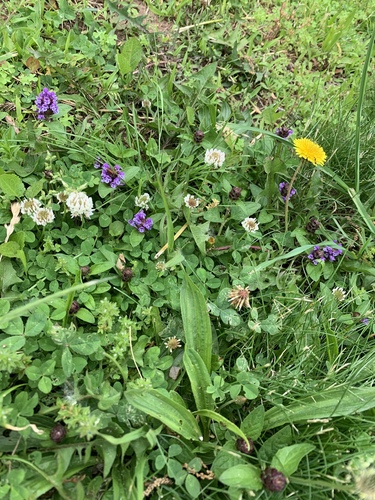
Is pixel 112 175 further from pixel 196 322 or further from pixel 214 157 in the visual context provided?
pixel 196 322

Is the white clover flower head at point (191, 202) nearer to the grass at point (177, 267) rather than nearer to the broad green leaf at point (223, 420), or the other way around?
the grass at point (177, 267)

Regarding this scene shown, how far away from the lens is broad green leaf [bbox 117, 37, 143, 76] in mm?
2250

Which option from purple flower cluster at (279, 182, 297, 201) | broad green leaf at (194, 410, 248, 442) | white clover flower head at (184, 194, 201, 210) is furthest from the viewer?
purple flower cluster at (279, 182, 297, 201)

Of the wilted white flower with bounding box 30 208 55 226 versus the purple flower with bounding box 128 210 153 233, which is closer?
the wilted white flower with bounding box 30 208 55 226

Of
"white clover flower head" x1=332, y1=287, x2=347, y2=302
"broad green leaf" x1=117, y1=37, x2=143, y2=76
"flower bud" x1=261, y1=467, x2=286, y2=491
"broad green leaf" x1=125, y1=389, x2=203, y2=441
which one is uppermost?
"broad green leaf" x1=117, y1=37, x2=143, y2=76

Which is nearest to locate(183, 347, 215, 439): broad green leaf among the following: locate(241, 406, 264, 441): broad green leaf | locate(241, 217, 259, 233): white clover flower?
locate(241, 406, 264, 441): broad green leaf

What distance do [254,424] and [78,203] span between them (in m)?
1.01

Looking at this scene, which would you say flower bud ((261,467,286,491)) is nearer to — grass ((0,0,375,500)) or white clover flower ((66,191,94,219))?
grass ((0,0,375,500))

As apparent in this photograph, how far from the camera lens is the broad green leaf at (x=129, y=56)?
2250 mm

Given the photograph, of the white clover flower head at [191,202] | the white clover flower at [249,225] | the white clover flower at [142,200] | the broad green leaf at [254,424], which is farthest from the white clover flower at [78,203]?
the broad green leaf at [254,424]

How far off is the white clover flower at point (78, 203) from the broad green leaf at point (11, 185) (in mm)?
197

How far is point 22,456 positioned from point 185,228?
1.07 meters

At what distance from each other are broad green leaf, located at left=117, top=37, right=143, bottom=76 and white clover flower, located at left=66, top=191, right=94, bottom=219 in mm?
828

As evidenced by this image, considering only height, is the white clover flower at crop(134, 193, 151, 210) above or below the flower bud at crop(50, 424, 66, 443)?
above
